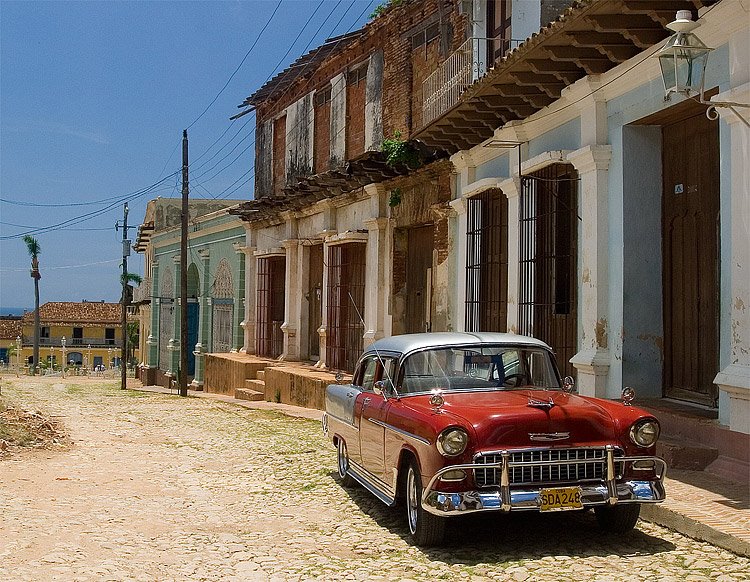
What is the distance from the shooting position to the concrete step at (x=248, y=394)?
20.3 metres

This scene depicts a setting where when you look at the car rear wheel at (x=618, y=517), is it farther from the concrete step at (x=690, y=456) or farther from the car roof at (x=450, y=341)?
the concrete step at (x=690, y=456)

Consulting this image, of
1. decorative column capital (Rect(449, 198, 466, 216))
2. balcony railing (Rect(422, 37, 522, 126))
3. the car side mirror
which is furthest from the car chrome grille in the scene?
decorative column capital (Rect(449, 198, 466, 216))

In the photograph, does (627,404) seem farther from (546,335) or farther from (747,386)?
(546,335)

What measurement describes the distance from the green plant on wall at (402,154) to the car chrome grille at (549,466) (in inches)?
408

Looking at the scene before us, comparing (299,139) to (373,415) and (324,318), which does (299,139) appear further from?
(373,415)

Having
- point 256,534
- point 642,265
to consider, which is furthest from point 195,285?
point 256,534

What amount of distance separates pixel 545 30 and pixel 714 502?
5008 mm

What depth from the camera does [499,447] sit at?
5590mm

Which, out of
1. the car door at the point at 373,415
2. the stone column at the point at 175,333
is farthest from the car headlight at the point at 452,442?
the stone column at the point at 175,333

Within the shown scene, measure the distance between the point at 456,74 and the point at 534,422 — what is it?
9.37 m

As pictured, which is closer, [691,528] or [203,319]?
[691,528]

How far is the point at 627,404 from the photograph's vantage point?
640cm

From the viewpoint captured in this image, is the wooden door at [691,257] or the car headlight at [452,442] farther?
the wooden door at [691,257]

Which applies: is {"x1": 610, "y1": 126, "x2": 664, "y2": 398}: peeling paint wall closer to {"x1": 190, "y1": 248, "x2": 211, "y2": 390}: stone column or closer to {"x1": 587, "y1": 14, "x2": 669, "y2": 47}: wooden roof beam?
{"x1": 587, "y1": 14, "x2": 669, "y2": 47}: wooden roof beam
